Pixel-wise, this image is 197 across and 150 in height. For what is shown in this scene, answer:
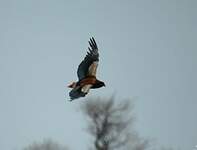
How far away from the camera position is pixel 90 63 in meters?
23.0

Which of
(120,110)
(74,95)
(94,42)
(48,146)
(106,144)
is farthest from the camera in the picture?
(48,146)

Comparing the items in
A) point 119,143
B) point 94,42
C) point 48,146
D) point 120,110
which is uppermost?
point 48,146

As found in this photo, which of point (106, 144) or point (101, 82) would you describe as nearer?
point (101, 82)

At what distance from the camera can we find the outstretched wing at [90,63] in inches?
877

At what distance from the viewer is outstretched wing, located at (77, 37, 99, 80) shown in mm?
22281

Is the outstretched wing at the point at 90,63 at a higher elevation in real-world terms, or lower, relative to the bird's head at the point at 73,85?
higher

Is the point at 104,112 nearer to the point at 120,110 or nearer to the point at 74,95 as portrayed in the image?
the point at 120,110

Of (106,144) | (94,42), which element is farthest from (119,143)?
(94,42)

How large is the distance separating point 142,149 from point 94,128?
254cm

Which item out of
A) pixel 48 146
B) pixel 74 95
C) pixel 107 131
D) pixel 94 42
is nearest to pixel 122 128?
pixel 107 131

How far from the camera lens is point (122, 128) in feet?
152

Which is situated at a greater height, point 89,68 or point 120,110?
point 120,110

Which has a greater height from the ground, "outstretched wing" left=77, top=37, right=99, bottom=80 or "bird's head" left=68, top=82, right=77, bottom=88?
"outstretched wing" left=77, top=37, right=99, bottom=80

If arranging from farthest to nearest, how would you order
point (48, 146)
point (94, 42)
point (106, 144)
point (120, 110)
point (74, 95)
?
point (48, 146) < point (120, 110) < point (106, 144) < point (94, 42) < point (74, 95)
